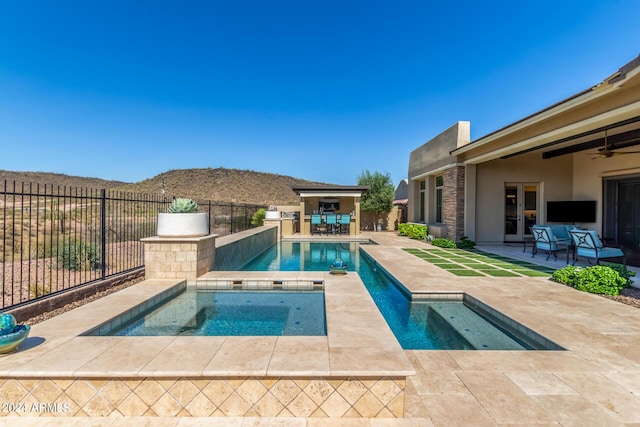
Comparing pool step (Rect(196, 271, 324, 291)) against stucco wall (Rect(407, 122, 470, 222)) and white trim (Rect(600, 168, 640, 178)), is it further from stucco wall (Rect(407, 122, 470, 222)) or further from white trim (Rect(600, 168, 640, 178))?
white trim (Rect(600, 168, 640, 178))

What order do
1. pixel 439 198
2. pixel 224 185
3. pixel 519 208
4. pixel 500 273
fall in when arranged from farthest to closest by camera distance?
pixel 224 185, pixel 439 198, pixel 519 208, pixel 500 273

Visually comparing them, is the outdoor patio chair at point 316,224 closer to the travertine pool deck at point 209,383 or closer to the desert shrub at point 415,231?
the desert shrub at point 415,231

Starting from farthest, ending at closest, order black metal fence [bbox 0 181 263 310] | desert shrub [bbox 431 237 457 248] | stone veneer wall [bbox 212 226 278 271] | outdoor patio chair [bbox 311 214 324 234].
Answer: outdoor patio chair [bbox 311 214 324 234], desert shrub [bbox 431 237 457 248], stone veneer wall [bbox 212 226 278 271], black metal fence [bbox 0 181 263 310]

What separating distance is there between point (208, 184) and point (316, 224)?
3140cm

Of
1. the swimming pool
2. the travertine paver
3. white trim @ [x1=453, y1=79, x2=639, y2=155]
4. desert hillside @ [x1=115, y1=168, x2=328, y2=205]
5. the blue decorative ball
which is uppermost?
desert hillside @ [x1=115, y1=168, x2=328, y2=205]

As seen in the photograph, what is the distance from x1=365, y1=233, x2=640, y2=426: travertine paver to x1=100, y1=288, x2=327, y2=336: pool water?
1537mm

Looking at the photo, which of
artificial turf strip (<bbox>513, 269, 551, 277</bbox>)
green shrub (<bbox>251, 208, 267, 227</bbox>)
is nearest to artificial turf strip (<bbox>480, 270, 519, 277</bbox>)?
artificial turf strip (<bbox>513, 269, 551, 277</bbox>)

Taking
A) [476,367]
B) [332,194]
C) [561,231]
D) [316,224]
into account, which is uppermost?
[332,194]

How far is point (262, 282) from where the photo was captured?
587 cm

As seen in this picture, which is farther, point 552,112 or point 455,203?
point 455,203

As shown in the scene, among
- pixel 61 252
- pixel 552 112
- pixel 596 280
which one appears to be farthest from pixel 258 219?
pixel 596 280

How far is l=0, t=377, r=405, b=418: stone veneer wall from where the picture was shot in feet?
7.51

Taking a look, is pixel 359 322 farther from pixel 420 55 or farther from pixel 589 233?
pixel 420 55

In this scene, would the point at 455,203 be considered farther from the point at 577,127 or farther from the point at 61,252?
the point at 61,252
